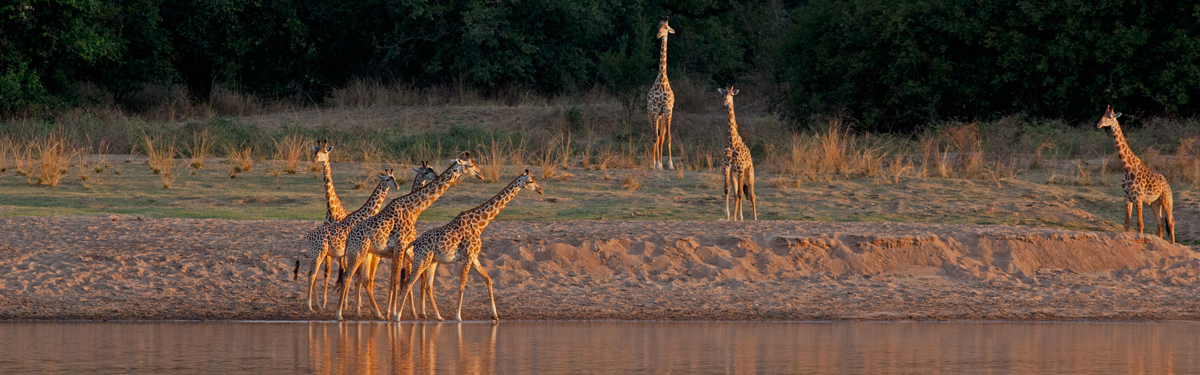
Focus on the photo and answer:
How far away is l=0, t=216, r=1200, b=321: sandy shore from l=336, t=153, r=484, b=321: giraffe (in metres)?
0.40

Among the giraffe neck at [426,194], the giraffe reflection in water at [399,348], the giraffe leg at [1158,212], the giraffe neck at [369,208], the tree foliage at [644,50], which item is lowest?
the giraffe reflection in water at [399,348]

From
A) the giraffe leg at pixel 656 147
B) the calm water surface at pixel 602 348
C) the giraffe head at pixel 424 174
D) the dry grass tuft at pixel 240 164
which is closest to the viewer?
the calm water surface at pixel 602 348

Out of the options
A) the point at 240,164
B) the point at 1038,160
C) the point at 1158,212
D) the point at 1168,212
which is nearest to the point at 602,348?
the point at 1168,212

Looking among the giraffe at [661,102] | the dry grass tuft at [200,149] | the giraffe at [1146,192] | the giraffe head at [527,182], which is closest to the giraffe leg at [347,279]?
the giraffe head at [527,182]

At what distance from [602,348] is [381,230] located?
8.49 feet

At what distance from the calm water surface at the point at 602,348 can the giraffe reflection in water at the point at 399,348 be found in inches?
0.4

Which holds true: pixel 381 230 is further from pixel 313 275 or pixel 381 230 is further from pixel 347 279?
pixel 313 275

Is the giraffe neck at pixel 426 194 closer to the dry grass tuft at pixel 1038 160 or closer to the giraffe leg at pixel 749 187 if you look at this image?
the giraffe leg at pixel 749 187

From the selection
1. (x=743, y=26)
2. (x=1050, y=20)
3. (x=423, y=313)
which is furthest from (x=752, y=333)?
(x=743, y=26)

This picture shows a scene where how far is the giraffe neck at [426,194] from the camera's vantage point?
→ 11.0 meters

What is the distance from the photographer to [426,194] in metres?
11.0

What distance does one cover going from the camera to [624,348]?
28.9ft

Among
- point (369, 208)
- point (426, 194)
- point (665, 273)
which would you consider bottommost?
point (665, 273)

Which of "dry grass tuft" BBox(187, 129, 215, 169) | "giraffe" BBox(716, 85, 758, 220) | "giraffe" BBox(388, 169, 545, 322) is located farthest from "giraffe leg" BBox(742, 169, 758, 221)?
"dry grass tuft" BBox(187, 129, 215, 169)
